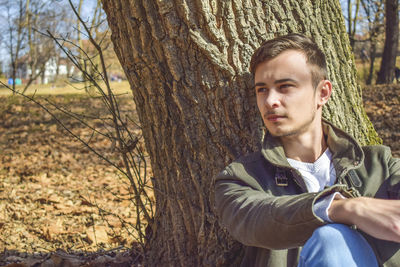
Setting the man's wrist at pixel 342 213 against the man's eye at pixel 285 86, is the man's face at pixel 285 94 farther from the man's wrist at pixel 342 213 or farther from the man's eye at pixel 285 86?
the man's wrist at pixel 342 213

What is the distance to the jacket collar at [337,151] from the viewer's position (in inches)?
83.3

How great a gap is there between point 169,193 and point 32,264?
4.63ft

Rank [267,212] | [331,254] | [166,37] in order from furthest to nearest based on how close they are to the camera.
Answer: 1. [166,37]
2. [267,212]
3. [331,254]

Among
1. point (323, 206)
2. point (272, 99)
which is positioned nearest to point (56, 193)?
point (272, 99)

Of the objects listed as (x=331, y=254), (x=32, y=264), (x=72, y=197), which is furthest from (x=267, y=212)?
(x=72, y=197)

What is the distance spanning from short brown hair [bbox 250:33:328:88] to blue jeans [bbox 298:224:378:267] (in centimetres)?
96

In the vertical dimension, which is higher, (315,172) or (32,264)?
(315,172)

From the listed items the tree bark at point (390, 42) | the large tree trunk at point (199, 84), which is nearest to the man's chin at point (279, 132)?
the large tree trunk at point (199, 84)

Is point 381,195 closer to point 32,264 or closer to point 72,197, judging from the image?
point 32,264

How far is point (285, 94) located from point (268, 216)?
0.76m

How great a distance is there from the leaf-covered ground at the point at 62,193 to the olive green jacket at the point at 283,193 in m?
1.22

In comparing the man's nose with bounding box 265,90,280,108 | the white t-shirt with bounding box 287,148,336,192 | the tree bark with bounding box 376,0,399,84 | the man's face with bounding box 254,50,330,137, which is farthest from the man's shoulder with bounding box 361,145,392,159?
the tree bark with bounding box 376,0,399,84

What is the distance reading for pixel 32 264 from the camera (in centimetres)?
325

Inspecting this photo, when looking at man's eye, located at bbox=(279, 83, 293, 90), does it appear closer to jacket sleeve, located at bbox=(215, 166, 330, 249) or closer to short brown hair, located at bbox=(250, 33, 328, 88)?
short brown hair, located at bbox=(250, 33, 328, 88)
